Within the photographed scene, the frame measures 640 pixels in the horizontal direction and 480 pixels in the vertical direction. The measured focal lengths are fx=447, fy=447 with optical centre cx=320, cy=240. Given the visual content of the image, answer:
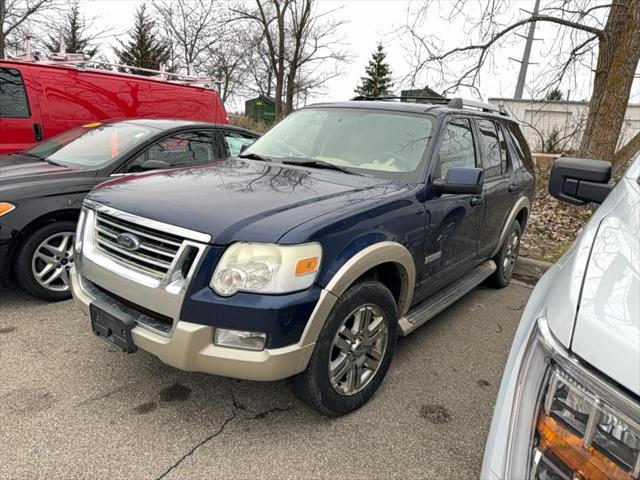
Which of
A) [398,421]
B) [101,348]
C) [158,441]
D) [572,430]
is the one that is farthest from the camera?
[101,348]

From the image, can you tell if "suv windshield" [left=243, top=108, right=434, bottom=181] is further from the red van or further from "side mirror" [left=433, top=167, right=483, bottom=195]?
the red van

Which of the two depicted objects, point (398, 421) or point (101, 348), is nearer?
point (398, 421)

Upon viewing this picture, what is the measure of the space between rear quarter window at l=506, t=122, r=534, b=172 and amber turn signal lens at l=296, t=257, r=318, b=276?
3423mm

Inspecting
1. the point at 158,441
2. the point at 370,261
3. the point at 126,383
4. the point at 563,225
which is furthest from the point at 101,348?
the point at 563,225

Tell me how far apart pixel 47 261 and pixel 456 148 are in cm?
344

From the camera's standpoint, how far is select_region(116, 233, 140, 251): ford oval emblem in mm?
2277

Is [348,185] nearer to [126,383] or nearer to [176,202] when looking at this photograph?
[176,202]

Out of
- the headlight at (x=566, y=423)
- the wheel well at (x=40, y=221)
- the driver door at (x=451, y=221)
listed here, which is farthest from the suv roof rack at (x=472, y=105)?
the wheel well at (x=40, y=221)

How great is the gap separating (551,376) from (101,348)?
2902mm

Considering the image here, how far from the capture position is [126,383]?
272cm

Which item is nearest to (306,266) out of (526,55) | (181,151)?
(181,151)

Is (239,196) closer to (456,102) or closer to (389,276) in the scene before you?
(389,276)

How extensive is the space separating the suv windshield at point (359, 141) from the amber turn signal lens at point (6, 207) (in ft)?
6.03

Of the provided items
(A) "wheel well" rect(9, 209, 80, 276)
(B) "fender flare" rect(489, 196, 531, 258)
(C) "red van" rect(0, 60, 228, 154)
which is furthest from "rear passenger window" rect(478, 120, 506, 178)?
(C) "red van" rect(0, 60, 228, 154)
